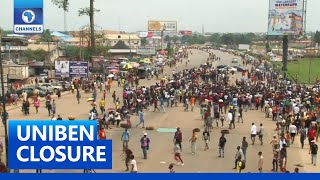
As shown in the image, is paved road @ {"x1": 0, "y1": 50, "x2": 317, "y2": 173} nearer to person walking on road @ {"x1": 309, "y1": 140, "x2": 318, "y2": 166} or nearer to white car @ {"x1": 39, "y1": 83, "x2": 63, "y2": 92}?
person walking on road @ {"x1": 309, "y1": 140, "x2": 318, "y2": 166}

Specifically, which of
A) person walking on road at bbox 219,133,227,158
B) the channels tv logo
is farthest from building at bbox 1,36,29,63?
person walking on road at bbox 219,133,227,158

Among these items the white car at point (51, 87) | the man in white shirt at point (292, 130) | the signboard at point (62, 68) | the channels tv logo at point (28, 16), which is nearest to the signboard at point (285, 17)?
the signboard at point (62, 68)

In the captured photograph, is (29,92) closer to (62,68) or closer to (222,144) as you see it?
(62,68)

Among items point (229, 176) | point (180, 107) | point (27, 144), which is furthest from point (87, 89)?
point (229, 176)

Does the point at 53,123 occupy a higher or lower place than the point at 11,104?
higher

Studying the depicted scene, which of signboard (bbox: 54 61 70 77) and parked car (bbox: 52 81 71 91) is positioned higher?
signboard (bbox: 54 61 70 77)

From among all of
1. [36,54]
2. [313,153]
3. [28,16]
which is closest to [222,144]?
[313,153]

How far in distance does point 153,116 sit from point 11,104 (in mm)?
10303

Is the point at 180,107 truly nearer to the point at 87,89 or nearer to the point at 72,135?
the point at 87,89

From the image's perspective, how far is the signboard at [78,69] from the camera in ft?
136

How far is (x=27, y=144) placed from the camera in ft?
32.9

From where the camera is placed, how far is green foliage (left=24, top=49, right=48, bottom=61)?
3293 inches

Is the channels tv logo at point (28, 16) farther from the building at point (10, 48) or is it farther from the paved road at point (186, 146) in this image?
the building at point (10, 48)

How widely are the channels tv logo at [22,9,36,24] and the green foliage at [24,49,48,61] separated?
66273 mm
